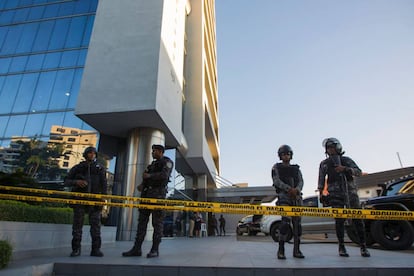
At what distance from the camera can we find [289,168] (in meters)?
4.69

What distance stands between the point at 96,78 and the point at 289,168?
866 cm

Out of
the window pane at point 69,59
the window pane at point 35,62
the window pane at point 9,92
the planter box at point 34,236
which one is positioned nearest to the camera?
the planter box at point 34,236

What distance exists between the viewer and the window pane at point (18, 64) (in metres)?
13.6

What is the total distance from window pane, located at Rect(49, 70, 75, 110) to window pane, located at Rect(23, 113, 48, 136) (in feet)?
2.23

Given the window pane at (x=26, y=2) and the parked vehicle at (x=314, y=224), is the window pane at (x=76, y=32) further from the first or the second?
the parked vehicle at (x=314, y=224)

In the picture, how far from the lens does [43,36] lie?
1410cm

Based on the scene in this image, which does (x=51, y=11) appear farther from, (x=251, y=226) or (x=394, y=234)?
(x=251, y=226)

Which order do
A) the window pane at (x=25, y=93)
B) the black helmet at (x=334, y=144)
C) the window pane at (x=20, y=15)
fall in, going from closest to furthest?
the black helmet at (x=334, y=144)
the window pane at (x=25, y=93)
the window pane at (x=20, y=15)

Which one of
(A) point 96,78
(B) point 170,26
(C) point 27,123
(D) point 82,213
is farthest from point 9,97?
(D) point 82,213

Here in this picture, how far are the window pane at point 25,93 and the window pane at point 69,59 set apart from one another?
156 centimetres

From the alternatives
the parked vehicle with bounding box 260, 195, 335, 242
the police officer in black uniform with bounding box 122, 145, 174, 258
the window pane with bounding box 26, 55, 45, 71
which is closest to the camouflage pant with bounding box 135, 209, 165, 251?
the police officer in black uniform with bounding box 122, 145, 174, 258

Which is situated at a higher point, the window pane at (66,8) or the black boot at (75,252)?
the window pane at (66,8)

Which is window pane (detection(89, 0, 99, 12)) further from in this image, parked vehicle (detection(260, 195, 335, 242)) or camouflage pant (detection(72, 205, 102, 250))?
parked vehicle (detection(260, 195, 335, 242))

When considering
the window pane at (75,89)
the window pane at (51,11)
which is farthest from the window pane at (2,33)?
the window pane at (75,89)
